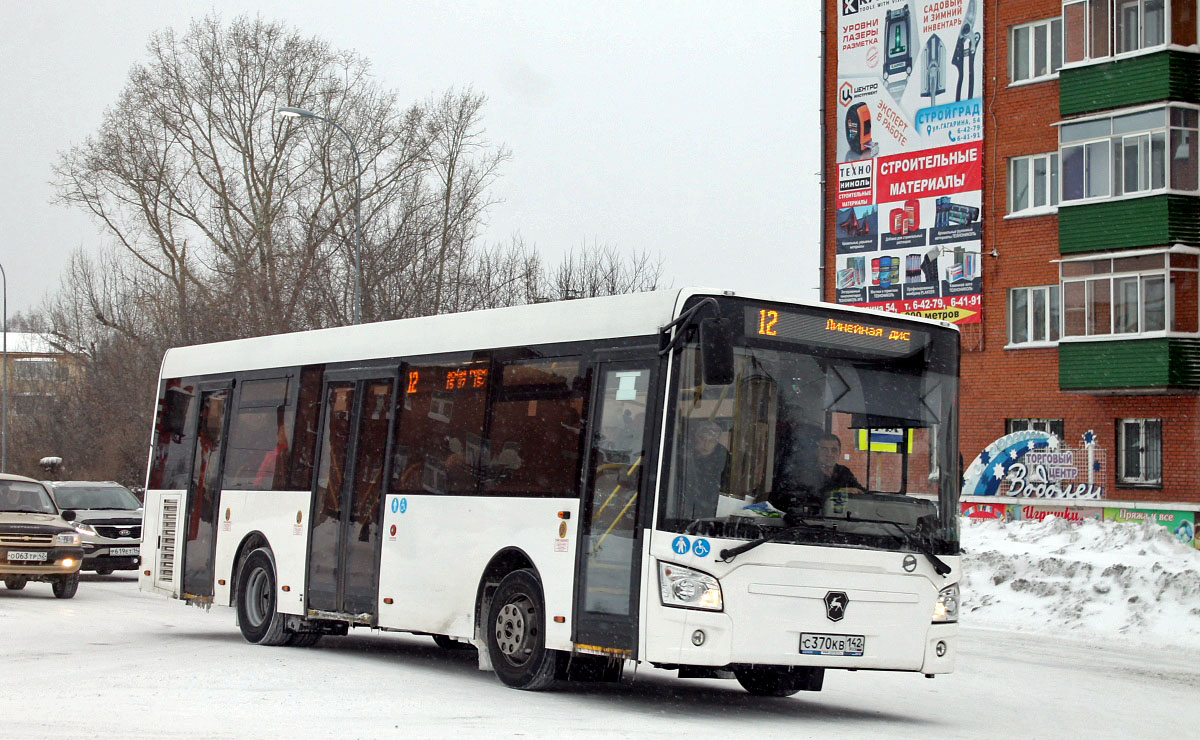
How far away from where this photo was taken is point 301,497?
1527 centimetres

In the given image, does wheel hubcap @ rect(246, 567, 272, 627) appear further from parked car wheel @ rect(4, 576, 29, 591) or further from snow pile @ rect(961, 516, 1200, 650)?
snow pile @ rect(961, 516, 1200, 650)

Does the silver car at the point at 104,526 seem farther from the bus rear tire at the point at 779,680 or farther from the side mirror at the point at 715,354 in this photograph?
the side mirror at the point at 715,354

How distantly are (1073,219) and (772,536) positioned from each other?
88.3 feet

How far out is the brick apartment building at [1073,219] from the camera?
33.3 meters

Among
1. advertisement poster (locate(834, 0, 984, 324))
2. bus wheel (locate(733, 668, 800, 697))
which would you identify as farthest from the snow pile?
advertisement poster (locate(834, 0, 984, 324))

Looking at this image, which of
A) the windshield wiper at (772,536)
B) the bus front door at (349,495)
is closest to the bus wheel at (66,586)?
the bus front door at (349,495)

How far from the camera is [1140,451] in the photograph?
111 feet

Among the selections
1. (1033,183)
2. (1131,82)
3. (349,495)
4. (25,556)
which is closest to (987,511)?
(1033,183)

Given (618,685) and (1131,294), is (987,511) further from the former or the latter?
(618,685)

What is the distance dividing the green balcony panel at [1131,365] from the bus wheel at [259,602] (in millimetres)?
22783

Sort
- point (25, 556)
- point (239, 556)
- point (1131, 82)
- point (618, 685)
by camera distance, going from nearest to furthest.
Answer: point (618, 685) → point (239, 556) → point (25, 556) → point (1131, 82)

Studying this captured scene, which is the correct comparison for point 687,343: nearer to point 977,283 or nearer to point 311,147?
point 977,283

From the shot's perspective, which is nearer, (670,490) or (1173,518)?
(670,490)

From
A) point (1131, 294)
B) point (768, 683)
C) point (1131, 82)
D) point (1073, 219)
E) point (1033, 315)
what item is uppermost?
point (1131, 82)
